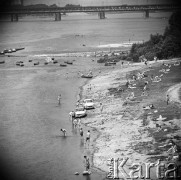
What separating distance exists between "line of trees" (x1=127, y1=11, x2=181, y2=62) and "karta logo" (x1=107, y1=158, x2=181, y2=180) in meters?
30.7

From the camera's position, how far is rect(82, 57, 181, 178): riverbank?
2328 centimetres

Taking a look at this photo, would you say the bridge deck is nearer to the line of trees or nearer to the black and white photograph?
the line of trees

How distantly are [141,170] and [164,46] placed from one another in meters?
33.2

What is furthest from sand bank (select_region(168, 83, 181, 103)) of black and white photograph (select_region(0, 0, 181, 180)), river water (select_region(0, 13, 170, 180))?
river water (select_region(0, 13, 170, 180))

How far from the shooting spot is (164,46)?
5216 cm

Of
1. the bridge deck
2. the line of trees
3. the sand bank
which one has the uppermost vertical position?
the bridge deck

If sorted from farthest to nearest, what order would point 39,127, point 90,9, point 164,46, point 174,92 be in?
1. point 90,9
2. point 164,46
3. point 174,92
4. point 39,127

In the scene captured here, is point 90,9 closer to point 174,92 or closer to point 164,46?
point 164,46

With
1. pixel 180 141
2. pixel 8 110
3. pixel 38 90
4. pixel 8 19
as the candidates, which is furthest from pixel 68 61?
pixel 8 19

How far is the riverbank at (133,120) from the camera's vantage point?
76.4 feet

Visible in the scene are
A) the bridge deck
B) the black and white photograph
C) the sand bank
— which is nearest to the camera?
the black and white photograph

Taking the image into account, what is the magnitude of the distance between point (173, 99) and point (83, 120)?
6.53m

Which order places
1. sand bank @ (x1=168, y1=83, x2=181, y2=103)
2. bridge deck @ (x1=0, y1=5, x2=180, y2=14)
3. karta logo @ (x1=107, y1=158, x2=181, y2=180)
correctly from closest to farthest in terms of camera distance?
1. karta logo @ (x1=107, y1=158, x2=181, y2=180)
2. sand bank @ (x1=168, y1=83, x2=181, y2=103)
3. bridge deck @ (x1=0, y1=5, x2=180, y2=14)

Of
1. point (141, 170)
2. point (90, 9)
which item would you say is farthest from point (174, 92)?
point (90, 9)
